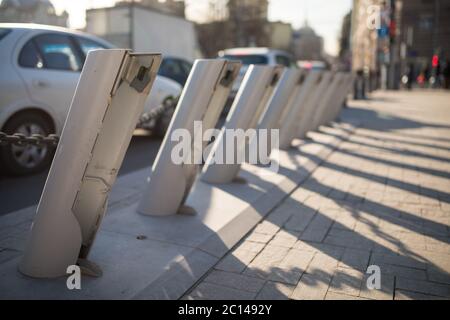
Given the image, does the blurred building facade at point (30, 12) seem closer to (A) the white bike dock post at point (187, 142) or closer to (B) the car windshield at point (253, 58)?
(B) the car windshield at point (253, 58)

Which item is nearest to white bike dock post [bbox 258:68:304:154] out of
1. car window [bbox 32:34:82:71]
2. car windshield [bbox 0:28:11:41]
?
car window [bbox 32:34:82:71]

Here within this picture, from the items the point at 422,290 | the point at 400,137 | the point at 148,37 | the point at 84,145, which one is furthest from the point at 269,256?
the point at 148,37

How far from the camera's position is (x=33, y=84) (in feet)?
17.4

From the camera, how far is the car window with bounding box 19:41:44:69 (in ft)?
→ 17.3

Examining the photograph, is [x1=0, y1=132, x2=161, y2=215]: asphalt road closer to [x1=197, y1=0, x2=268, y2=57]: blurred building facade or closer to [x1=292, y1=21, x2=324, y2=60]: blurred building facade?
[x1=197, y1=0, x2=268, y2=57]: blurred building facade

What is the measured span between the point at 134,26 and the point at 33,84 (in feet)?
40.5

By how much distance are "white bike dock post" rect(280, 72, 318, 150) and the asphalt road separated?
209 centimetres

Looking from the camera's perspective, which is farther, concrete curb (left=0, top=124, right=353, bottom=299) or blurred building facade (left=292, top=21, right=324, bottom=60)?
blurred building facade (left=292, top=21, right=324, bottom=60)

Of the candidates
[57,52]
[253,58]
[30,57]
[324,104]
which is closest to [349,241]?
[30,57]

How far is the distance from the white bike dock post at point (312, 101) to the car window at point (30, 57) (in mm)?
4275

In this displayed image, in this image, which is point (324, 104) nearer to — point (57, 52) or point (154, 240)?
point (57, 52)

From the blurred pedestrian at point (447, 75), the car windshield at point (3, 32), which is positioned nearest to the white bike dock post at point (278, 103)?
the car windshield at point (3, 32)

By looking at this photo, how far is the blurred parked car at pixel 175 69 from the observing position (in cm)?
1154

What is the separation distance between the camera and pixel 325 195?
4.84 m
